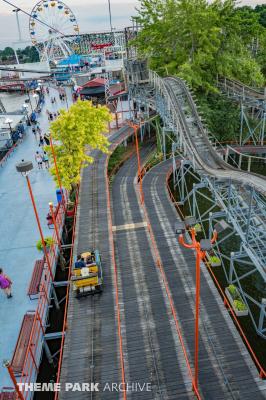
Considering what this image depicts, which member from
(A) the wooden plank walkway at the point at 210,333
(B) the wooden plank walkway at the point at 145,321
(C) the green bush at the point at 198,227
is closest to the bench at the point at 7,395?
(B) the wooden plank walkway at the point at 145,321

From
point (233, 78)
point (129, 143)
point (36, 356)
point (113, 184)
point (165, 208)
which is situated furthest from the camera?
point (129, 143)

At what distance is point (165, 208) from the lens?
89.8 feet

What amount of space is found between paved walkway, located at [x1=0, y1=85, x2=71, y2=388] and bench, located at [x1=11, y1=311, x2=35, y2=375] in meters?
0.90

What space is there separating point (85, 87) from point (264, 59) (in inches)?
1224

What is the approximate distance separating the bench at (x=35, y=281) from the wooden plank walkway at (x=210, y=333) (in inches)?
292

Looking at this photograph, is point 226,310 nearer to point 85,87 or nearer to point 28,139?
point 28,139

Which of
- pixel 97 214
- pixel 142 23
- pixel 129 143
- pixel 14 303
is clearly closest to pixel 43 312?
pixel 14 303

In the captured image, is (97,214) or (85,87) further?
(85,87)

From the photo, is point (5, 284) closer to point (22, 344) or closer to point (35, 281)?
point (35, 281)

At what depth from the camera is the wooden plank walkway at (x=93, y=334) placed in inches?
554

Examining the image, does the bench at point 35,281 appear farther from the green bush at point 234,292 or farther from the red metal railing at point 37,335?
the green bush at point 234,292

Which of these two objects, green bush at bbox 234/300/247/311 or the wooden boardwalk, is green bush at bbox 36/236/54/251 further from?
green bush at bbox 234/300/247/311

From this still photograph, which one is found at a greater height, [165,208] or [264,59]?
[264,59]

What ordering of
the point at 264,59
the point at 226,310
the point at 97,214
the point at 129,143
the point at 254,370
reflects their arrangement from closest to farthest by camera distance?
1. the point at 254,370
2. the point at 226,310
3. the point at 97,214
4. the point at 129,143
5. the point at 264,59
